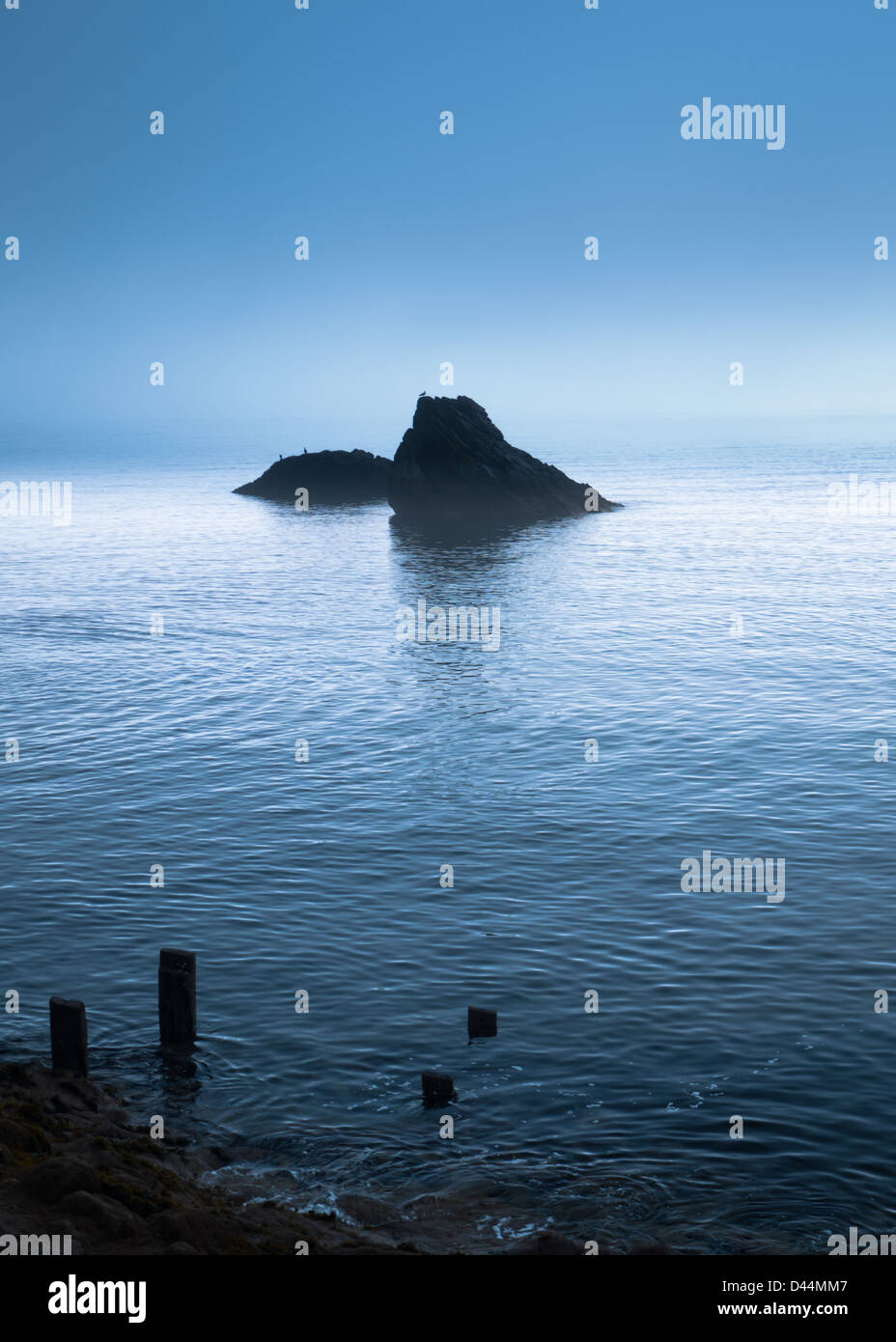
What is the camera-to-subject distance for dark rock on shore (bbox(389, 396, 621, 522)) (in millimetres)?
143750

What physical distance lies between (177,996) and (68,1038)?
8.10 ft

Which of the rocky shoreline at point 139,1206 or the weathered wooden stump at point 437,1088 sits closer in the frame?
the rocky shoreline at point 139,1206

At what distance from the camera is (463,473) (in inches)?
5787

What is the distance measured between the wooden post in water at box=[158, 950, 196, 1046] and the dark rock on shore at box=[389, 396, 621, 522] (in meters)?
120

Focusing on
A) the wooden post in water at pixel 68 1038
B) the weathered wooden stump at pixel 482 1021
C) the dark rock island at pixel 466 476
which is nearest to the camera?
the wooden post in water at pixel 68 1038

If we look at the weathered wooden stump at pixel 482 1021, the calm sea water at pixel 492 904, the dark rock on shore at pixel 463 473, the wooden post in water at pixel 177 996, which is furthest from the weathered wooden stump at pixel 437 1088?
the dark rock on shore at pixel 463 473

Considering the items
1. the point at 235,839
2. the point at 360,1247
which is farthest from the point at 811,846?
the point at 360,1247

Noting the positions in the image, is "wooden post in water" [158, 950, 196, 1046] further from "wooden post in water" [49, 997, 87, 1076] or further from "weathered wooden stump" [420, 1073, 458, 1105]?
"weathered wooden stump" [420, 1073, 458, 1105]

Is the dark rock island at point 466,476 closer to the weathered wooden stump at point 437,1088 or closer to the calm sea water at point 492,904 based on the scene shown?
the calm sea water at point 492,904

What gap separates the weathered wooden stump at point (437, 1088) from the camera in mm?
24562

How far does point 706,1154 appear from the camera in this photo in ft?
74.8

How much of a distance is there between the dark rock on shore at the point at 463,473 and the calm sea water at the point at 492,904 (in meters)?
67.0

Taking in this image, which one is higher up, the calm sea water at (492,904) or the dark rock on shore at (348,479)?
the dark rock on shore at (348,479)
